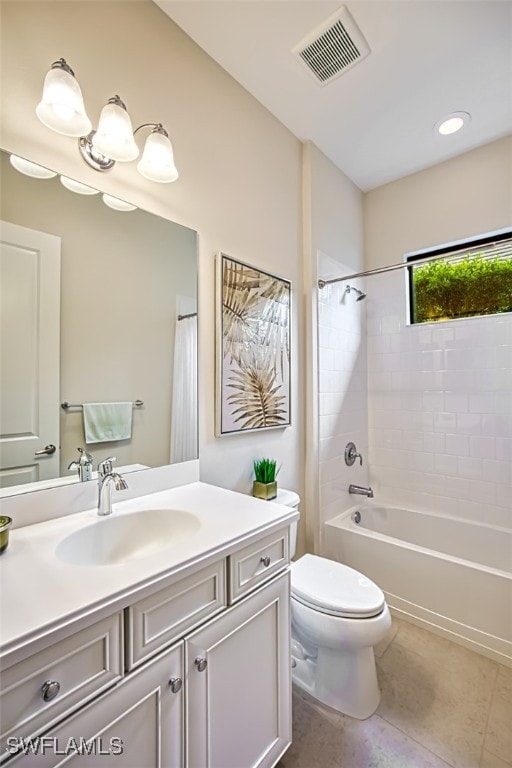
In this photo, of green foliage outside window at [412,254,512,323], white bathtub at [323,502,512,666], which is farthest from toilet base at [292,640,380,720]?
green foliage outside window at [412,254,512,323]

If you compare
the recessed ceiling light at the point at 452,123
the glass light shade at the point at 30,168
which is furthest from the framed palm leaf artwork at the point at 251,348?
the recessed ceiling light at the point at 452,123

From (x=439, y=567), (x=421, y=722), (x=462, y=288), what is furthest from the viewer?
(x=462, y=288)

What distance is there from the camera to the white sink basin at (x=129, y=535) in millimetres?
983

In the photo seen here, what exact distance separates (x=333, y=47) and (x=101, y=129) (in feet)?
3.87

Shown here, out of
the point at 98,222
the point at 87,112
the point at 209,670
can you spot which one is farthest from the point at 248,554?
the point at 87,112

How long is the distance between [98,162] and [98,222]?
20 centimetres

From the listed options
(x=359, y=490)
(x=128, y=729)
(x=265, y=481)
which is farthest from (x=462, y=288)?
(x=128, y=729)

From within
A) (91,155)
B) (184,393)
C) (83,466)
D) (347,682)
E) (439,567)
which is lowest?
(347,682)

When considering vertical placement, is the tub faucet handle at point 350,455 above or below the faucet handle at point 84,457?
below

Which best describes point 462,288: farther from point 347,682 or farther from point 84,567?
point 84,567

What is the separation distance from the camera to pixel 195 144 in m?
1.50

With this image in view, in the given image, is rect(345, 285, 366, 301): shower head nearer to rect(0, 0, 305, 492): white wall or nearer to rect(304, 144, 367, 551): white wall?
rect(304, 144, 367, 551): white wall

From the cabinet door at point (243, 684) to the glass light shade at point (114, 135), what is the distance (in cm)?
147

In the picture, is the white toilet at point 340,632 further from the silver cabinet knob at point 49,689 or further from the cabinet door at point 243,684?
the silver cabinet knob at point 49,689
